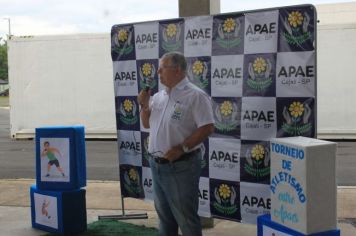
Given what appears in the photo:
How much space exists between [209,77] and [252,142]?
2.50ft

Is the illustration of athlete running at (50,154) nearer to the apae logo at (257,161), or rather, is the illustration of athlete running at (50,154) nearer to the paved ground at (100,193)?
the paved ground at (100,193)

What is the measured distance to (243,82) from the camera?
4.60 m

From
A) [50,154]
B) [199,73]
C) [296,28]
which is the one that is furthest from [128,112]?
[296,28]

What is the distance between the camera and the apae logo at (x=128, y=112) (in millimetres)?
5625

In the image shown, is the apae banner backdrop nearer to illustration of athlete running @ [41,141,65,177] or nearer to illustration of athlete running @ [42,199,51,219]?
illustration of athlete running @ [41,141,65,177]

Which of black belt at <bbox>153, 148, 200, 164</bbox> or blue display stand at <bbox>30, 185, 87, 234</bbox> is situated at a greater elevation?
black belt at <bbox>153, 148, 200, 164</bbox>

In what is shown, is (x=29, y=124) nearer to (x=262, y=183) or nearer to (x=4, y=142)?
(x=4, y=142)

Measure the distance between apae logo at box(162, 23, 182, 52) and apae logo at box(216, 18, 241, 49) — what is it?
0.50 m

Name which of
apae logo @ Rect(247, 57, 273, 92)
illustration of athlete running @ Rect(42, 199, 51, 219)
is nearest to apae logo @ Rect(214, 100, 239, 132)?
apae logo @ Rect(247, 57, 273, 92)

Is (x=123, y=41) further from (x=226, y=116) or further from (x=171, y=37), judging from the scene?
(x=226, y=116)

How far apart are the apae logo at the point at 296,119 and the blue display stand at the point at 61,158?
222cm

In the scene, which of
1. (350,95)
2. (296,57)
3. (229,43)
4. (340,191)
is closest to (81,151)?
(229,43)

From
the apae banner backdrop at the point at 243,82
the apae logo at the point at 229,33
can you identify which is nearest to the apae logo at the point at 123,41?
the apae banner backdrop at the point at 243,82

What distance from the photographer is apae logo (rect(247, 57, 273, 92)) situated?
4418mm
